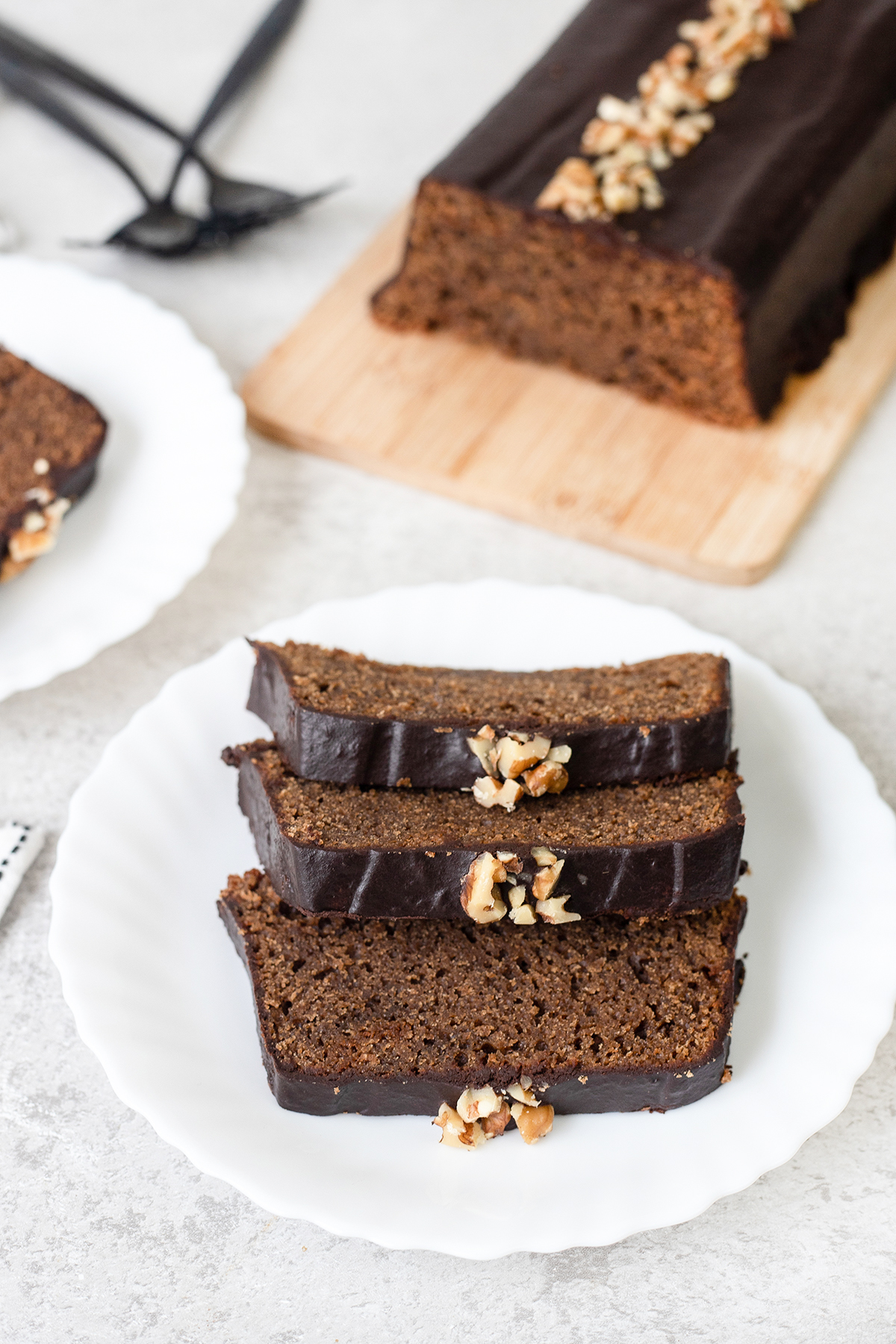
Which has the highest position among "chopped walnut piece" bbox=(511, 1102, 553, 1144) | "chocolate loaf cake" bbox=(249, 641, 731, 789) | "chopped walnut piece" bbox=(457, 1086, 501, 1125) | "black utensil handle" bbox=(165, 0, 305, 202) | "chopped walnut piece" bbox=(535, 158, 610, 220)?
"chopped walnut piece" bbox=(535, 158, 610, 220)

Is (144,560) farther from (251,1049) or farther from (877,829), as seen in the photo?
(877,829)

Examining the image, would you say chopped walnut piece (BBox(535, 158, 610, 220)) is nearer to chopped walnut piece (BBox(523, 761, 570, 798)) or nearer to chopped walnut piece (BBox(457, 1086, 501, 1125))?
chopped walnut piece (BBox(523, 761, 570, 798))

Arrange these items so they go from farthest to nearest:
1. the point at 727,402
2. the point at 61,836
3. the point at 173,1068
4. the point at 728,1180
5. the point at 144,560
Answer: the point at 727,402
the point at 144,560
the point at 61,836
the point at 173,1068
the point at 728,1180

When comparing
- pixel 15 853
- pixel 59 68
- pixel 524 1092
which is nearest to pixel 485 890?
pixel 524 1092

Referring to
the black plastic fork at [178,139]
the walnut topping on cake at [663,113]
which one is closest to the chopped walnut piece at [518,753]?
the walnut topping on cake at [663,113]

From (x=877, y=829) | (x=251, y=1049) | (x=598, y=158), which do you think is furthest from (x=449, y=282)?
(x=251, y=1049)

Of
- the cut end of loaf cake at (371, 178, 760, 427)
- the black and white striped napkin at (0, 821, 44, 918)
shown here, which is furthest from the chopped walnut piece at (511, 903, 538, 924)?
the cut end of loaf cake at (371, 178, 760, 427)

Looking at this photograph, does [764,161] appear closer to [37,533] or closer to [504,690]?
[504,690]
